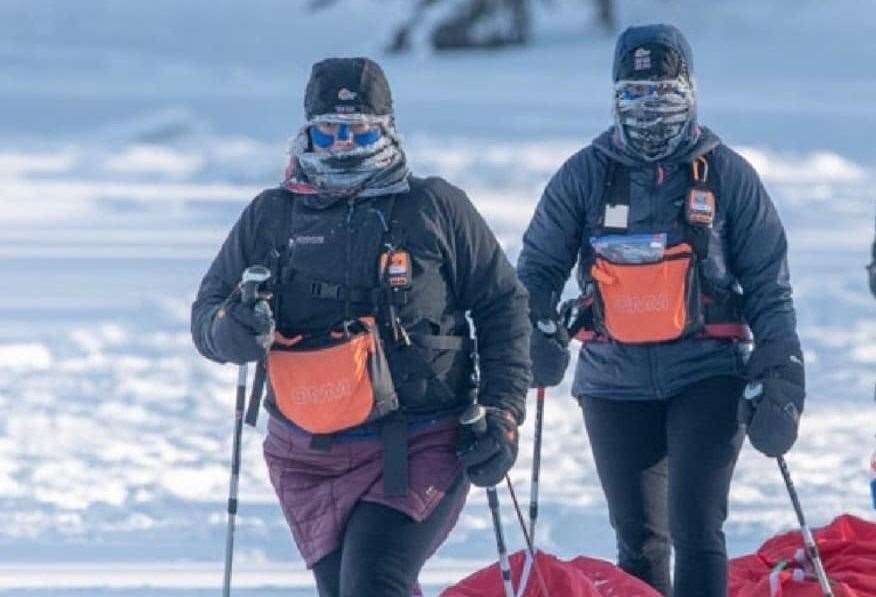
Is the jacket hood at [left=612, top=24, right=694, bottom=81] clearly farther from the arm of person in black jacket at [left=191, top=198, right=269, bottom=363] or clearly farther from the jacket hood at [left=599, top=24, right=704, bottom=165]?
the arm of person in black jacket at [left=191, top=198, right=269, bottom=363]

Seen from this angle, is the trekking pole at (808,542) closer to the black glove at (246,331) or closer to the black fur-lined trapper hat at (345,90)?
the black fur-lined trapper hat at (345,90)

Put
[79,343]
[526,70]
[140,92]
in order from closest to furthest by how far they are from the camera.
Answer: [79,343], [140,92], [526,70]

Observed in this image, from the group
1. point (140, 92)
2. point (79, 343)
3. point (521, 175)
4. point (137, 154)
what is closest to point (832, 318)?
point (79, 343)

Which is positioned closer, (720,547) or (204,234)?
(720,547)

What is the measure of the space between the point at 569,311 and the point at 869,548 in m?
0.92

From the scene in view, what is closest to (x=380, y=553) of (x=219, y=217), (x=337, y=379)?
(x=337, y=379)

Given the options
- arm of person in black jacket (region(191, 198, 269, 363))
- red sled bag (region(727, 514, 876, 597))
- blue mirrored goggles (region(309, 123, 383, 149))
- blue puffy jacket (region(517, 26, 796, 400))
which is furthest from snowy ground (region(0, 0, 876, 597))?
blue mirrored goggles (region(309, 123, 383, 149))

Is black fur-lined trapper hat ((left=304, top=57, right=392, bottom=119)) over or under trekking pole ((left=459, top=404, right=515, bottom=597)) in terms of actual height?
over

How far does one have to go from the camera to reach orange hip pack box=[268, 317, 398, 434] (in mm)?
4168

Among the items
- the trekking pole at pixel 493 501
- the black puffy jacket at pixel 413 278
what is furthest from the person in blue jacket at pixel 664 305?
the black puffy jacket at pixel 413 278

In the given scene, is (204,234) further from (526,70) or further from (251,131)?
(526,70)

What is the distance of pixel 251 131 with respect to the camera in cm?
2352

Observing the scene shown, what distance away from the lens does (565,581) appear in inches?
188

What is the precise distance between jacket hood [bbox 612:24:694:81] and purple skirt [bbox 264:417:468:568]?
1212 millimetres
